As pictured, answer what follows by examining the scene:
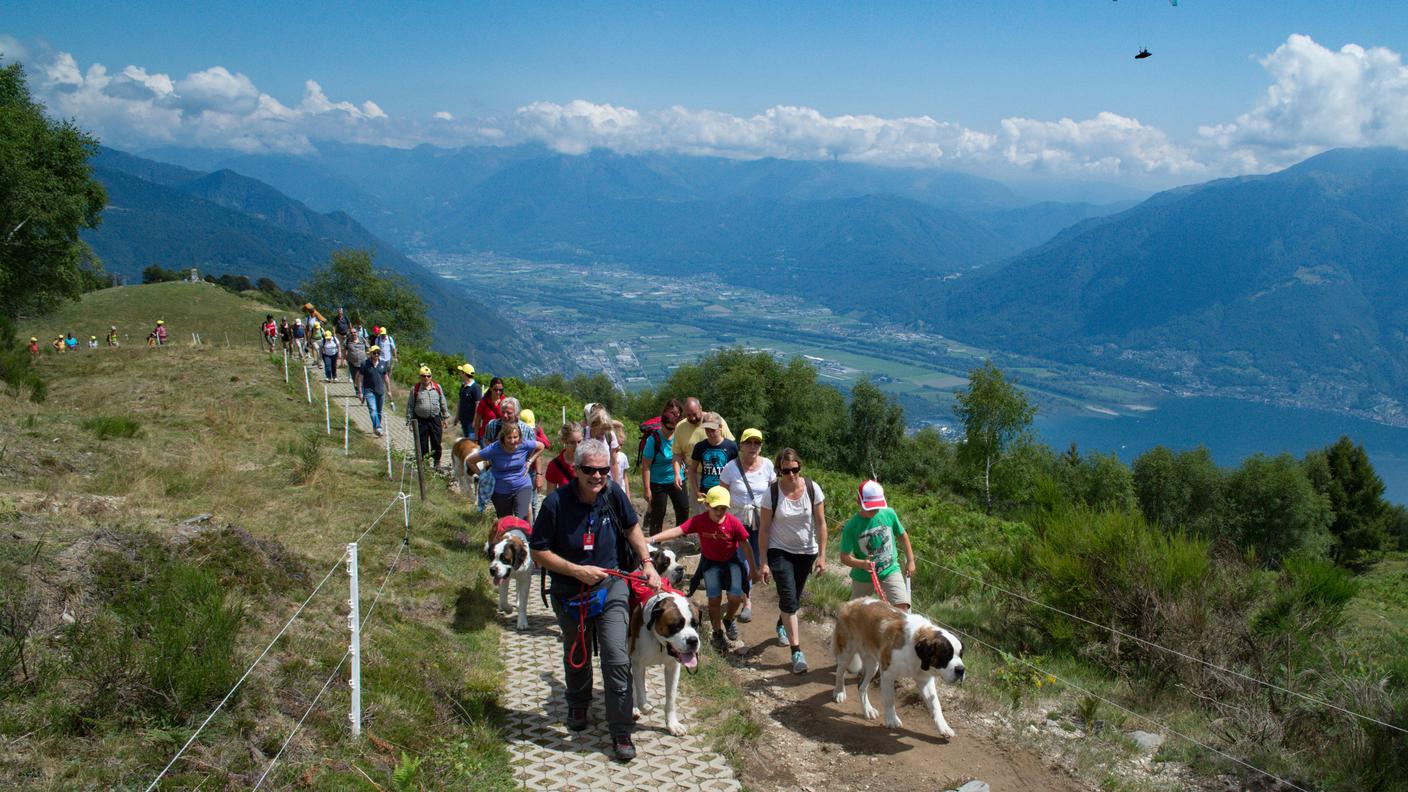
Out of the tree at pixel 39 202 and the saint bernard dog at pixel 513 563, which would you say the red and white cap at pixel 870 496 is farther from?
the tree at pixel 39 202

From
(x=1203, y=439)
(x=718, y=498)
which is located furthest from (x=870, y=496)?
(x=1203, y=439)

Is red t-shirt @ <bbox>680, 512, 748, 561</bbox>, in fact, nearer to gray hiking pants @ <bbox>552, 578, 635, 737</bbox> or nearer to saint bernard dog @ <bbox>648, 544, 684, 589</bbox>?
saint bernard dog @ <bbox>648, 544, 684, 589</bbox>

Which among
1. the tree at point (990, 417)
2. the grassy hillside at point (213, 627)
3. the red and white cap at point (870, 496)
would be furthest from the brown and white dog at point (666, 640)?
the tree at point (990, 417)

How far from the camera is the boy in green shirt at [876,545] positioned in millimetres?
6641

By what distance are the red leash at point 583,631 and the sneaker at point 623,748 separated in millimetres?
544

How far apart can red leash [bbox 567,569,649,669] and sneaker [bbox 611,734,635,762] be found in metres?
0.54

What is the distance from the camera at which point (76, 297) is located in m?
31.4

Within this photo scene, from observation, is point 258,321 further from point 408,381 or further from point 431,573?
point 431,573

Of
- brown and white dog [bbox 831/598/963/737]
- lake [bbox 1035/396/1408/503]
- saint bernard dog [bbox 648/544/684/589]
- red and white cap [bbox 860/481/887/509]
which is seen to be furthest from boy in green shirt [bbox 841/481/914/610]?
lake [bbox 1035/396/1408/503]

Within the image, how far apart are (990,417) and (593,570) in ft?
172

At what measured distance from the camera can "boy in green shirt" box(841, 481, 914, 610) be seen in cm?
664

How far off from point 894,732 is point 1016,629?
10.3 feet

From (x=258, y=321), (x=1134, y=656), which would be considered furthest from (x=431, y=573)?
(x=258, y=321)

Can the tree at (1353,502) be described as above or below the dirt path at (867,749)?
below
